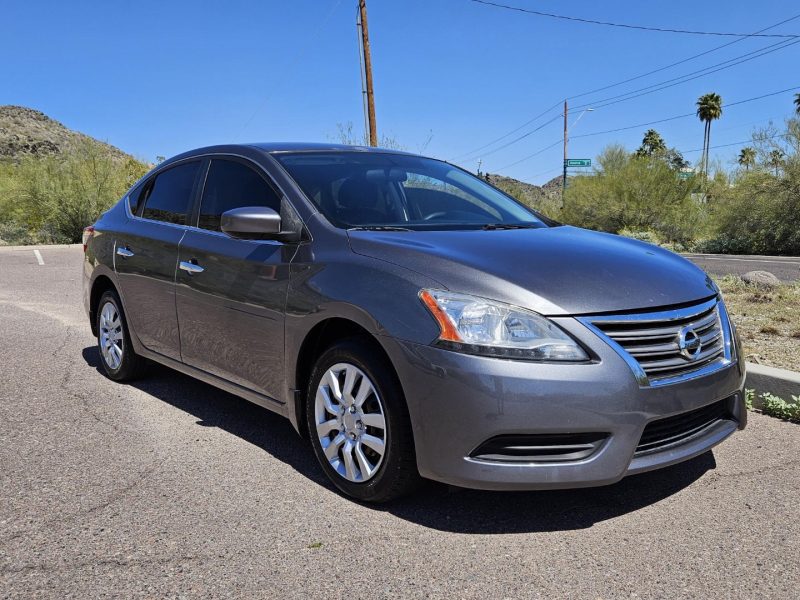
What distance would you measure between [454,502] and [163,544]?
4.23ft

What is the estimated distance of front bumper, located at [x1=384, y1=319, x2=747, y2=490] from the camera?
2.80 meters

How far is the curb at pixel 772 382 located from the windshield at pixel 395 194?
176 centimetres

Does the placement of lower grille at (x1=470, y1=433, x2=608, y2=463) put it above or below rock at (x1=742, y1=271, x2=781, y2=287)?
above

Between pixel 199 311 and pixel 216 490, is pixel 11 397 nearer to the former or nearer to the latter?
pixel 199 311

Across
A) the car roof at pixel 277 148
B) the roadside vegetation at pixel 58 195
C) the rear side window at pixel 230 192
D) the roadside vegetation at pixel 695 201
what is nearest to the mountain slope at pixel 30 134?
the roadside vegetation at pixel 58 195

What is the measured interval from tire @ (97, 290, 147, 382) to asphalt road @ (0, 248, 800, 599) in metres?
0.85

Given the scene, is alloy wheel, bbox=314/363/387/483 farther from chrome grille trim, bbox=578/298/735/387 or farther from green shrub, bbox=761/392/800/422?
green shrub, bbox=761/392/800/422

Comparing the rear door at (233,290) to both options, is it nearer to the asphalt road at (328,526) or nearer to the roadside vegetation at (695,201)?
the asphalt road at (328,526)

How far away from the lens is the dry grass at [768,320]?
17.7 feet

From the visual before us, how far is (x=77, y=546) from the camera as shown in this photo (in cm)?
295

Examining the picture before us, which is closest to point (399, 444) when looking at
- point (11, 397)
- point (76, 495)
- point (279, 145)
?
point (76, 495)

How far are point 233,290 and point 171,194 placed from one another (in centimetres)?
138

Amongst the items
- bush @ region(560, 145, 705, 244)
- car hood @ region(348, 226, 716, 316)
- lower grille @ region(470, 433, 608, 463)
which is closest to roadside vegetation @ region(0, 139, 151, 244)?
bush @ region(560, 145, 705, 244)

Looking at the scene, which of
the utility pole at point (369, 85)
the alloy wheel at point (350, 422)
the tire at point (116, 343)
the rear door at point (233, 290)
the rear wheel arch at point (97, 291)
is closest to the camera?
the alloy wheel at point (350, 422)
